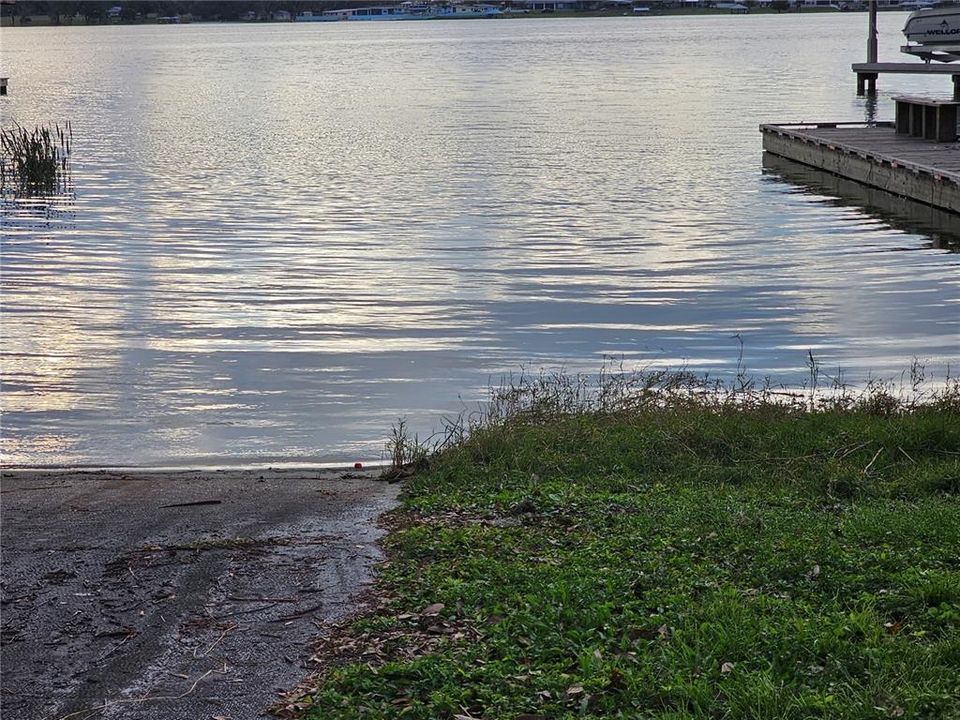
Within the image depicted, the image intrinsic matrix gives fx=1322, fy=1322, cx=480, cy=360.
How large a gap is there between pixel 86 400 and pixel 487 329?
4905 mm

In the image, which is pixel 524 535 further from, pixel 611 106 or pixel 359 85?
A: pixel 359 85

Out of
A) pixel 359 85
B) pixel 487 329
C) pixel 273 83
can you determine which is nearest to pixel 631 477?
pixel 487 329

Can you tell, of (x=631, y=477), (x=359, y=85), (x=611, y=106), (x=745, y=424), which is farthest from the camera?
(x=359, y=85)

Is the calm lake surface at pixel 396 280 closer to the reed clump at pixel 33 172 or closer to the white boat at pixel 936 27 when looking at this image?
the reed clump at pixel 33 172

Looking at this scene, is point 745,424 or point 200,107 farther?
point 200,107

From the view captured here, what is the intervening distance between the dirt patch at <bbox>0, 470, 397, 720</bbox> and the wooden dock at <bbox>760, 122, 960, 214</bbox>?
692 inches

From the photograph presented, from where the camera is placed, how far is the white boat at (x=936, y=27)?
47.0 meters

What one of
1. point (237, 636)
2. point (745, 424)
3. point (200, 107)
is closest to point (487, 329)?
point (745, 424)

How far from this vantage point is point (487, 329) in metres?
15.2

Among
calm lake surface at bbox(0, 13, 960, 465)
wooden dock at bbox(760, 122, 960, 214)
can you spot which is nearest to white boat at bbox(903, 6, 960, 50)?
calm lake surface at bbox(0, 13, 960, 465)

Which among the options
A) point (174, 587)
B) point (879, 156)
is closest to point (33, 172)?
point (879, 156)

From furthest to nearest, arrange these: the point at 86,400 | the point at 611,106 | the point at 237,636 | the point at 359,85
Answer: the point at 359,85, the point at 611,106, the point at 86,400, the point at 237,636

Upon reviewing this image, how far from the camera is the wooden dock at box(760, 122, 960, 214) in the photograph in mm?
23188

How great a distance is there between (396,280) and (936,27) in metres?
35.8
